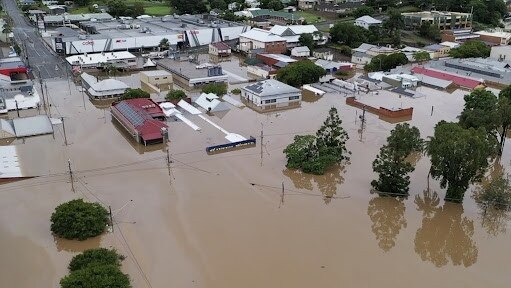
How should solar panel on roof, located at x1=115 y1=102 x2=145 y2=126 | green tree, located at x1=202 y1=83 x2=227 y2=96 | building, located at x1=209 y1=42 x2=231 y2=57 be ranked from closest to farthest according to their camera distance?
solar panel on roof, located at x1=115 y1=102 x2=145 y2=126, green tree, located at x1=202 y1=83 x2=227 y2=96, building, located at x1=209 y1=42 x2=231 y2=57

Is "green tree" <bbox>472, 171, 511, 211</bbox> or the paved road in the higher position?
the paved road

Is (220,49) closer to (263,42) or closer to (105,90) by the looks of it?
(263,42)

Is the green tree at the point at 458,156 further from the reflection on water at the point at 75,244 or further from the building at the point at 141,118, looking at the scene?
the building at the point at 141,118

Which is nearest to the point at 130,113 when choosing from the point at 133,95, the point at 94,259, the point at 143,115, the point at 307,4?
the point at 143,115

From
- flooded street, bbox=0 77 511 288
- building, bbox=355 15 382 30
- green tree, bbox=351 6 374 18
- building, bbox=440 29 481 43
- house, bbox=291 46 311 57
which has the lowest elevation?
flooded street, bbox=0 77 511 288

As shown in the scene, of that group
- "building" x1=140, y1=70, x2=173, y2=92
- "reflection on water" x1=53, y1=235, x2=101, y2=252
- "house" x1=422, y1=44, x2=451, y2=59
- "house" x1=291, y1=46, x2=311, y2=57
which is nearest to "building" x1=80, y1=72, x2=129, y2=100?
"building" x1=140, y1=70, x2=173, y2=92

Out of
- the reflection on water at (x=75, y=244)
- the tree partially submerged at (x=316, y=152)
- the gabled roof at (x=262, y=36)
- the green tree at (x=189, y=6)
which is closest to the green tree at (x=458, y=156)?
the tree partially submerged at (x=316, y=152)

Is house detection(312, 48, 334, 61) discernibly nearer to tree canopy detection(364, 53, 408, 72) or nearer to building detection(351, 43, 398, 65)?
building detection(351, 43, 398, 65)
